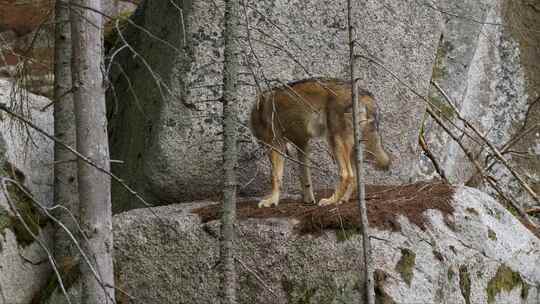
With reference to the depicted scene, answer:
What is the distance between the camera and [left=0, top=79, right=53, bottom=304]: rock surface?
25.4 feet

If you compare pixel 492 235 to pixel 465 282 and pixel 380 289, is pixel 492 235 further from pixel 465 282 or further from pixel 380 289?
pixel 380 289

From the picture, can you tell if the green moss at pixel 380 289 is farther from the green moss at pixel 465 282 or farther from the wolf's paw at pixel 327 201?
the wolf's paw at pixel 327 201

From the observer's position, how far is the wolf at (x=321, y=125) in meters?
7.33

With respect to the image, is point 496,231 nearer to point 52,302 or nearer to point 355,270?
point 355,270

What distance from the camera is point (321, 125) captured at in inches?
300

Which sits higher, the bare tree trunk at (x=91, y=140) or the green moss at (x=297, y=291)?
the bare tree trunk at (x=91, y=140)

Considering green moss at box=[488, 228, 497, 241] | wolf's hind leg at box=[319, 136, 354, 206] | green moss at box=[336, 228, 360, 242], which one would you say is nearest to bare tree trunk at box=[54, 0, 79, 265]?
wolf's hind leg at box=[319, 136, 354, 206]

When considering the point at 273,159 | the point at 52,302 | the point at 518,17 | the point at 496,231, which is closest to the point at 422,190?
the point at 496,231

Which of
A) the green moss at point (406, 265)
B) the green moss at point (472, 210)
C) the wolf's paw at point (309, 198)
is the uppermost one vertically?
the wolf's paw at point (309, 198)

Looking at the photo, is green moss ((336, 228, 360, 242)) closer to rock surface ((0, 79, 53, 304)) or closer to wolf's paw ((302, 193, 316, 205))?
wolf's paw ((302, 193, 316, 205))

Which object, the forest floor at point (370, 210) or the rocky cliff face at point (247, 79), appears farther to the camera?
the rocky cliff face at point (247, 79)

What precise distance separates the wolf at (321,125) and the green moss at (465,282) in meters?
1.11

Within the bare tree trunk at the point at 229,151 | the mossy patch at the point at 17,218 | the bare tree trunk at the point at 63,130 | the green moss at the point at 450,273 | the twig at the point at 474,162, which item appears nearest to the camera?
the bare tree trunk at the point at 229,151

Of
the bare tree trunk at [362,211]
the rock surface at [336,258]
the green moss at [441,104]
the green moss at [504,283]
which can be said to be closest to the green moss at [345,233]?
the rock surface at [336,258]
